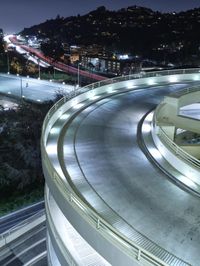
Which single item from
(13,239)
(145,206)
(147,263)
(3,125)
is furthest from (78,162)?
(3,125)

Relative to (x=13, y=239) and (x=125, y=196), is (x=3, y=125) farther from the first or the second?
(x=125, y=196)

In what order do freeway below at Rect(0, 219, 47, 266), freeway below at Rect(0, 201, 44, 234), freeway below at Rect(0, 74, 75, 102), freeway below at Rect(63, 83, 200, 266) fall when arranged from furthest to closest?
freeway below at Rect(0, 74, 75, 102) → freeway below at Rect(0, 201, 44, 234) → freeway below at Rect(0, 219, 47, 266) → freeway below at Rect(63, 83, 200, 266)

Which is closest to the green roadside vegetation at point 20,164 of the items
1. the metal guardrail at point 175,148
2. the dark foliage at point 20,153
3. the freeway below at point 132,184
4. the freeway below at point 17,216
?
the dark foliage at point 20,153

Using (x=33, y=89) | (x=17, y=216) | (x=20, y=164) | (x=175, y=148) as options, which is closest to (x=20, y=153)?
(x=20, y=164)

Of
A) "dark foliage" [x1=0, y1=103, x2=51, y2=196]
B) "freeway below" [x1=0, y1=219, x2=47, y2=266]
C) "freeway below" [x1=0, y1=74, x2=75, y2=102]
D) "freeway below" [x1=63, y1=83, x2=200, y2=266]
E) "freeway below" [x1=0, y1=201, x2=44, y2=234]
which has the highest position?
"freeway below" [x1=63, y1=83, x2=200, y2=266]

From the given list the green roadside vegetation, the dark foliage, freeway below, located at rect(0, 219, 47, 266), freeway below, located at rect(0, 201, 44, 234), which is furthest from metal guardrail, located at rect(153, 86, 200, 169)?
the dark foliage

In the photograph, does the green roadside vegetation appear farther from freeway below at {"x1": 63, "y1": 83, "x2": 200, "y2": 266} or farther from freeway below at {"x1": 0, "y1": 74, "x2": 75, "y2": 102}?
freeway below at {"x1": 0, "y1": 74, "x2": 75, "y2": 102}

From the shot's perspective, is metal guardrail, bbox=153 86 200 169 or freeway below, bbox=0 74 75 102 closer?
metal guardrail, bbox=153 86 200 169
